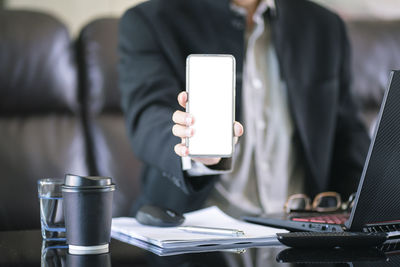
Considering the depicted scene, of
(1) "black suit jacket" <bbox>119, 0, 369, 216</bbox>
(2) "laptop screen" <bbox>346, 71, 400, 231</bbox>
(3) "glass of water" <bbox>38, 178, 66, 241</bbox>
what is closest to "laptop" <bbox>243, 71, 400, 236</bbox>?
(2) "laptop screen" <bbox>346, 71, 400, 231</bbox>

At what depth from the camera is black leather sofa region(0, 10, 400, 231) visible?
1.62m

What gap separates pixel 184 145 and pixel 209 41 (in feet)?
2.01

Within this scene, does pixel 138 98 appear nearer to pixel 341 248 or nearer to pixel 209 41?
pixel 209 41

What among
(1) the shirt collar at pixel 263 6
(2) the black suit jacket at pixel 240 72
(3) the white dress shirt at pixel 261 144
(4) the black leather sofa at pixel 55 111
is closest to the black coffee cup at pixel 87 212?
(2) the black suit jacket at pixel 240 72

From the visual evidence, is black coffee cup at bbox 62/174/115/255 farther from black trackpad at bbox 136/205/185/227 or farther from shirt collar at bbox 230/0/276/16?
shirt collar at bbox 230/0/276/16

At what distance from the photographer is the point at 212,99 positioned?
2.18ft

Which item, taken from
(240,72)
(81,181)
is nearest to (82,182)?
(81,181)

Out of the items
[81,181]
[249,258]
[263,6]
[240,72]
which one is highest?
[263,6]

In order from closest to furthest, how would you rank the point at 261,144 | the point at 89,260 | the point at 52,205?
the point at 89,260 → the point at 52,205 → the point at 261,144

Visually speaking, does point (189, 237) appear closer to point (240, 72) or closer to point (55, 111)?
point (240, 72)

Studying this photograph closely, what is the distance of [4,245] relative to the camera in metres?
0.75

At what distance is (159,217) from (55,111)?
0.98 metres

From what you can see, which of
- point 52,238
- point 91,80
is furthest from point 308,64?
point 52,238

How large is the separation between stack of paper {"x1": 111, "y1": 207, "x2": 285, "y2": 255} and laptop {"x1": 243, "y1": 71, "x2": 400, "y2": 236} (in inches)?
3.0
